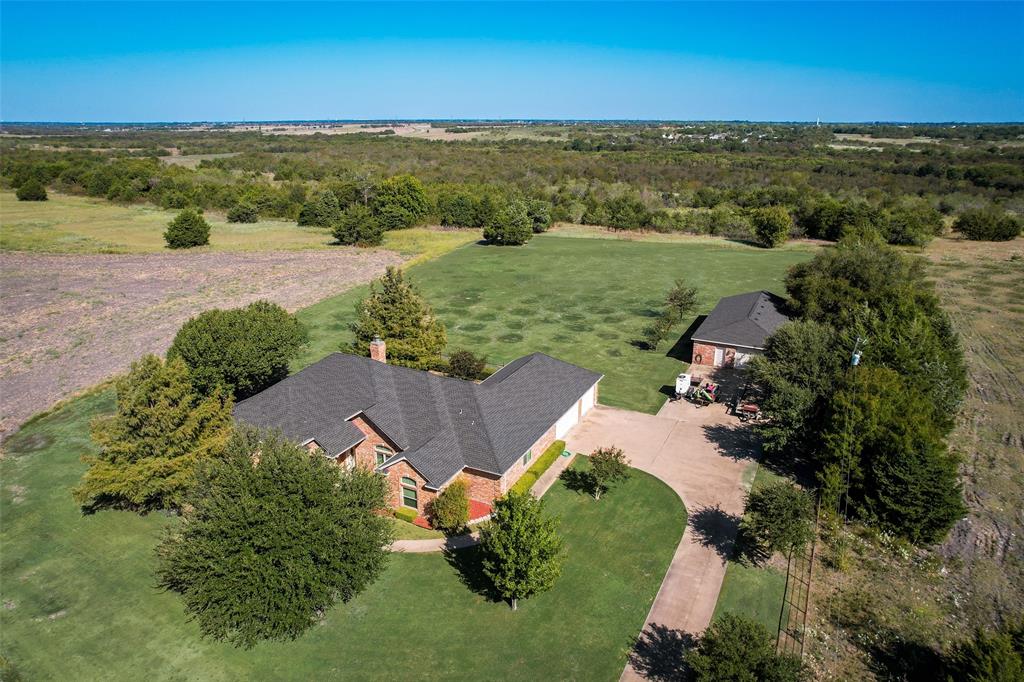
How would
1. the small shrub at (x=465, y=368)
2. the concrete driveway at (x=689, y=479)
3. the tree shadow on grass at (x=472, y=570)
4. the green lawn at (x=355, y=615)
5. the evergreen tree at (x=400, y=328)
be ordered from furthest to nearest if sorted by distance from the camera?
1. the small shrub at (x=465, y=368)
2. the evergreen tree at (x=400, y=328)
3. the tree shadow on grass at (x=472, y=570)
4. the concrete driveway at (x=689, y=479)
5. the green lawn at (x=355, y=615)

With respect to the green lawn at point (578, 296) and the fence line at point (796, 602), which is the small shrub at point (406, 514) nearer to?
the fence line at point (796, 602)

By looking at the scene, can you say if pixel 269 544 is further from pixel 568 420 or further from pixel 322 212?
pixel 322 212

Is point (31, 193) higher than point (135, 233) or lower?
higher

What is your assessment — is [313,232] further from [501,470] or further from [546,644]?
[546,644]

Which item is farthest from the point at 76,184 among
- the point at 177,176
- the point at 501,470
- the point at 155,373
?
the point at 501,470

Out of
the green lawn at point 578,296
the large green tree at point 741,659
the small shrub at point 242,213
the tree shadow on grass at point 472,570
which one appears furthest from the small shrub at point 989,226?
the small shrub at point 242,213

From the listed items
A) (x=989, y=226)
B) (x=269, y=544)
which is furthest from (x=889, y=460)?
(x=989, y=226)
